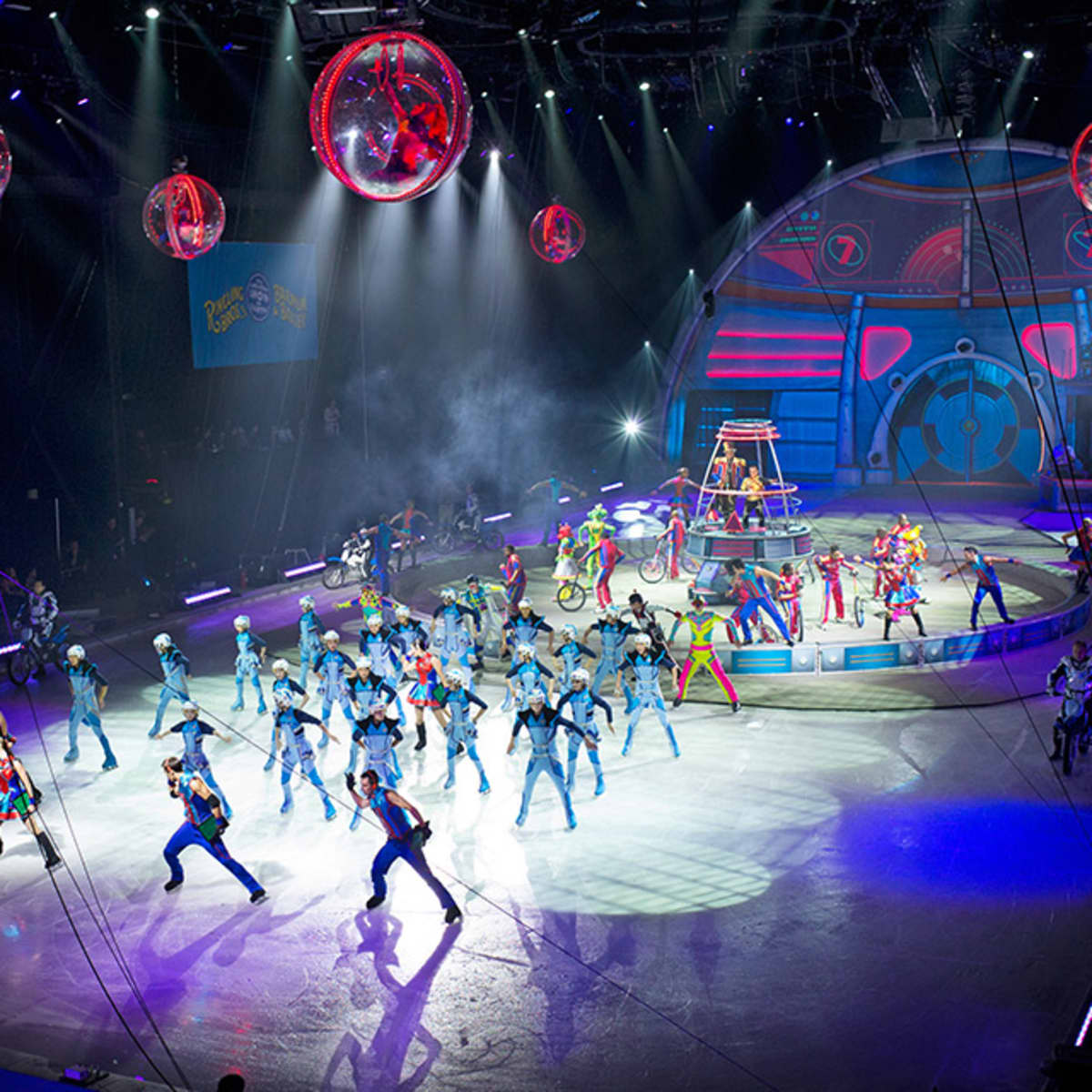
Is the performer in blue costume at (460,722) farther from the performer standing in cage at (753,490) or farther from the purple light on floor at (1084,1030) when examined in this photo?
the performer standing in cage at (753,490)

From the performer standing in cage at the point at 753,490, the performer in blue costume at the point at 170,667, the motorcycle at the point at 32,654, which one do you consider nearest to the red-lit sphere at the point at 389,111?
the performer in blue costume at the point at 170,667

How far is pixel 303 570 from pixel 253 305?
17.7ft

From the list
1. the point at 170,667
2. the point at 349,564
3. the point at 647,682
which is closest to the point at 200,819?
the point at 170,667

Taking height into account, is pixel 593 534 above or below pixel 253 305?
below

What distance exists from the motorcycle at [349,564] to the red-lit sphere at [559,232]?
6711mm

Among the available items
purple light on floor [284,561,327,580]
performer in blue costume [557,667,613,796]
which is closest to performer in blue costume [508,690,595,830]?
performer in blue costume [557,667,613,796]

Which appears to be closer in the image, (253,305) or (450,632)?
(450,632)

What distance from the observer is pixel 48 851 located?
12016mm

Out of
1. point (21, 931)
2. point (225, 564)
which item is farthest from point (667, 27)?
point (21, 931)

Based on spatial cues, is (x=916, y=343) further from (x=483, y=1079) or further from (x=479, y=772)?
(x=483, y=1079)

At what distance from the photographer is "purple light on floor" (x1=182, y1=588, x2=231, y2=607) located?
75.7 ft

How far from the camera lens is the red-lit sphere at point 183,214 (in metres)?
13.6

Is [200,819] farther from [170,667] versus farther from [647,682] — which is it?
[647,682]

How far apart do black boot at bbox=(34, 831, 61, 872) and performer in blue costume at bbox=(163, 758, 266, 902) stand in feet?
5.48
